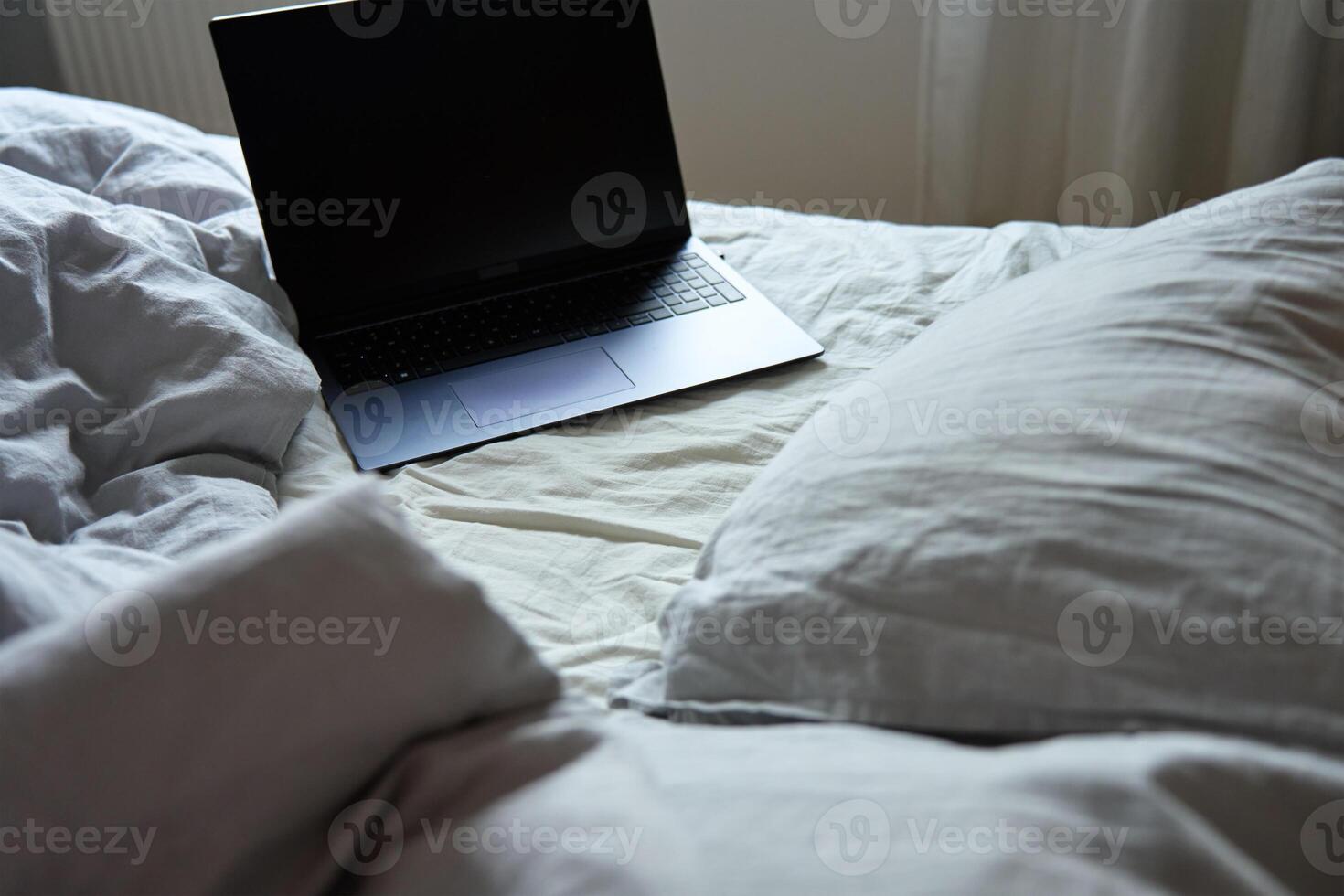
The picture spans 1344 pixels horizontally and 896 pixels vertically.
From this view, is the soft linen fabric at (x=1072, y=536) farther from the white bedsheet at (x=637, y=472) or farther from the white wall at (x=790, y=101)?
the white wall at (x=790, y=101)

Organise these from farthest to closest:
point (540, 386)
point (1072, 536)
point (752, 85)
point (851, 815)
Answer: point (752, 85) → point (540, 386) → point (1072, 536) → point (851, 815)

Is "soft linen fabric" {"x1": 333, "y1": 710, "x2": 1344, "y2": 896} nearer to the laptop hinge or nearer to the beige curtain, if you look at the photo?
the laptop hinge

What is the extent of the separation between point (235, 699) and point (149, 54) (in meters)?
2.19

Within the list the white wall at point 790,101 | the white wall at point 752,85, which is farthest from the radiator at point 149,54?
the white wall at point 790,101

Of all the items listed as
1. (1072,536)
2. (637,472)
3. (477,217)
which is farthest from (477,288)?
(1072,536)

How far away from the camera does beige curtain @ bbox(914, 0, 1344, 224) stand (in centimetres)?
186

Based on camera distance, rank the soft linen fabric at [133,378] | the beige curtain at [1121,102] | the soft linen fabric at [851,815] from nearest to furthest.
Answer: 1. the soft linen fabric at [851,815]
2. the soft linen fabric at [133,378]
3. the beige curtain at [1121,102]

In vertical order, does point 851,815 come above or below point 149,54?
below

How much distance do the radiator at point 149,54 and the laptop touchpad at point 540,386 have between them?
5.25 feet

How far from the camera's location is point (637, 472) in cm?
86

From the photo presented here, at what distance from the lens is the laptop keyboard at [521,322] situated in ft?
3.25

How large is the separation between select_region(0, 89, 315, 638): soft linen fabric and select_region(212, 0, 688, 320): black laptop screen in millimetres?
79

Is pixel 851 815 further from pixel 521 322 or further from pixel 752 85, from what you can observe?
pixel 752 85

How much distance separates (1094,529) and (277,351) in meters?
0.61
